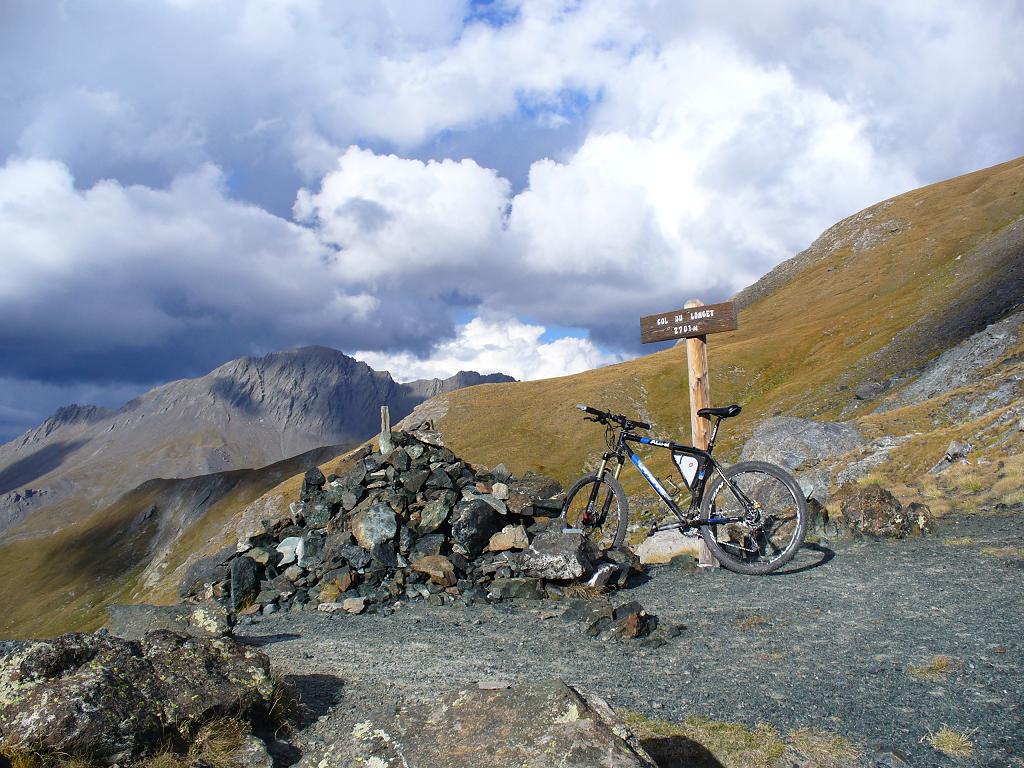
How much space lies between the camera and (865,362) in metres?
73.6

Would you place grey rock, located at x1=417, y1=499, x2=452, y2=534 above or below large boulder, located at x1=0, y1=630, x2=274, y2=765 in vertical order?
above

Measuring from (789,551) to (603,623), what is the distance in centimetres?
349

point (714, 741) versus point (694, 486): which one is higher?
point (694, 486)

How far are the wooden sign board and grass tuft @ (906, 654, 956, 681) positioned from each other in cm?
708

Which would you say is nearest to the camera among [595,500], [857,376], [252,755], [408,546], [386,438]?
[252,755]

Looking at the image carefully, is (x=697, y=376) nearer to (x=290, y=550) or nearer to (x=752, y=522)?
(x=752, y=522)

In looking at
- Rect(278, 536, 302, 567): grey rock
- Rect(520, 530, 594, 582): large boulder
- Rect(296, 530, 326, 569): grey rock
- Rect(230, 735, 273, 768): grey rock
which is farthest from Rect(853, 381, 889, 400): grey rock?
Rect(230, 735, 273, 768): grey rock

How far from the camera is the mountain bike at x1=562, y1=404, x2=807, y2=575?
34.3ft

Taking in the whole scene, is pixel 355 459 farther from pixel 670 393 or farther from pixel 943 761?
pixel 670 393

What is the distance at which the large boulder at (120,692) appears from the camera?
17.1ft

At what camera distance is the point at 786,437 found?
1355 inches

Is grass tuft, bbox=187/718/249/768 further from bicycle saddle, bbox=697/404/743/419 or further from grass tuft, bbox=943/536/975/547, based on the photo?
grass tuft, bbox=943/536/975/547

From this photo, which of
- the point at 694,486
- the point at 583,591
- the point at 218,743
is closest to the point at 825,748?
the point at 218,743

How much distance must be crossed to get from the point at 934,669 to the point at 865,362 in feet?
250
